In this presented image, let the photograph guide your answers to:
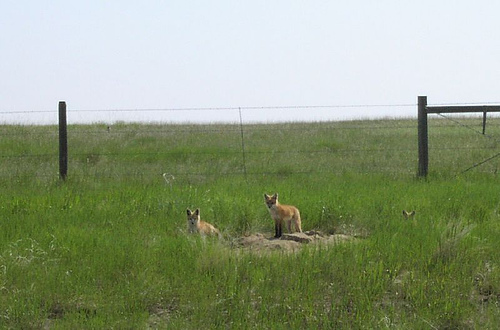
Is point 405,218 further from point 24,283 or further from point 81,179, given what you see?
point 81,179

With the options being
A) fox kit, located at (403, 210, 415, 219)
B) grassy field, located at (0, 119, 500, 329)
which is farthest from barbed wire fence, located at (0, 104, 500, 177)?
fox kit, located at (403, 210, 415, 219)

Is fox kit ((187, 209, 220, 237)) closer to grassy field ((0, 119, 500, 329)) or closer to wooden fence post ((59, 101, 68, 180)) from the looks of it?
grassy field ((0, 119, 500, 329))

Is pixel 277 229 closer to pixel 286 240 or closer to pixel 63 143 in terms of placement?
pixel 286 240

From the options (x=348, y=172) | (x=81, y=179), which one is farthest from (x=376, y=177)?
(x=81, y=179)

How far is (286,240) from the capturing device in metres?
9.62

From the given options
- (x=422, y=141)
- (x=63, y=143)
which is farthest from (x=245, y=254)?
(x=422, y=141)

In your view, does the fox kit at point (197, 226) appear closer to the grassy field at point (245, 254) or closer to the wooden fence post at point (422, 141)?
the grassy field at point (245, 254)

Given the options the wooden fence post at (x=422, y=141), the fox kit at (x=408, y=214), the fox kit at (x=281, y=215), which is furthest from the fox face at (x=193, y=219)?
the wooden fence post at (x=422, y=141)

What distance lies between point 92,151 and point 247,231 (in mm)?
10197

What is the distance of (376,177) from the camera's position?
14.7m

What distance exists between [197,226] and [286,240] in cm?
112

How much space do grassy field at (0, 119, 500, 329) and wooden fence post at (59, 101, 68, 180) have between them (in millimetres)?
255

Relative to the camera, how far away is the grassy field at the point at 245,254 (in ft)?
22.4

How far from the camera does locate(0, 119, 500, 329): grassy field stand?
6.84 metres
